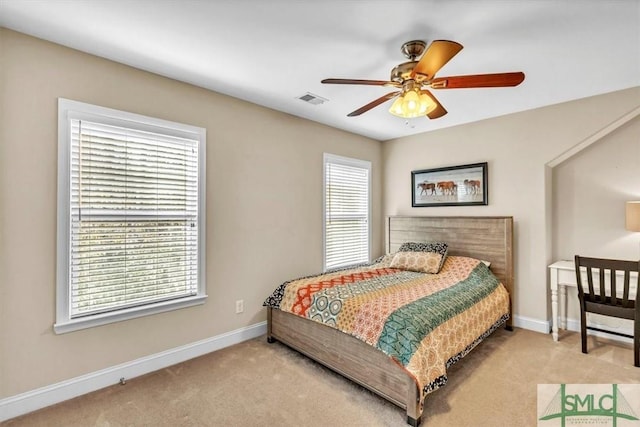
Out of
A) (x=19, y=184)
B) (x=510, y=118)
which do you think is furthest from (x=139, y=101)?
(x=510, y=118)

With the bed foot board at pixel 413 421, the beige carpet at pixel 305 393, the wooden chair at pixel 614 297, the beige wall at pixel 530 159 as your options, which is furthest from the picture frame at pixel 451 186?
the bed foot board at pixel 413 421

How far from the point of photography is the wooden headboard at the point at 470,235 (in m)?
3.46

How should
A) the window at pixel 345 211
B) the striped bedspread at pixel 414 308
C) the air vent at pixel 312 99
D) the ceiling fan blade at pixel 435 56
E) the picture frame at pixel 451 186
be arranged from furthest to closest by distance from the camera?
the window at pixel 345 211, the picture frame at pixel 451 186, the air vent at pixel 312 99, the striped bedspread at pixel 414 308, the ceiling fan blade at pixel 435 56

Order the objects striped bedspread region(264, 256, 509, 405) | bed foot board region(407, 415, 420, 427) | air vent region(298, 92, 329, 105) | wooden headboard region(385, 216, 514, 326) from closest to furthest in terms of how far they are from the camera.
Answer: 1. bed foot board region(407, 415, 420, 427)
2. striped bedspread region(264, 256, 509, 405)
3. air vent region(298, 92, 329, 105)
4. wooden headboard region(385, 216, 514, 326)

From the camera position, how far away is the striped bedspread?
202cm

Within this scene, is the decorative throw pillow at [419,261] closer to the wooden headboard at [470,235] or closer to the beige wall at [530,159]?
the wooden headboard at [470,235]

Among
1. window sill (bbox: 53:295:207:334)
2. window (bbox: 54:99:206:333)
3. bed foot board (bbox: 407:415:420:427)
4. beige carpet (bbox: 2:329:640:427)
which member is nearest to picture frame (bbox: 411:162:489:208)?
beige carpet (bbox: 2:329:640:427)

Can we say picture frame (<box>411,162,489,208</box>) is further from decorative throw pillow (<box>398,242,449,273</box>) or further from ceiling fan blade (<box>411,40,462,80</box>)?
ceiling fan blade (<box>411,40,462,80</box>)

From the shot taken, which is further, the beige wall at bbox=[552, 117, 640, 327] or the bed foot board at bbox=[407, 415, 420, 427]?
the beige wall at bbox=[552, 117, 640, 327]

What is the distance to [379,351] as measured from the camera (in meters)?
2.13

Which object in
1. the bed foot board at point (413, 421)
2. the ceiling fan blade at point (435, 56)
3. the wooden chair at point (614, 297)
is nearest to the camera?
the ceiling fan blade at point (435, 56)

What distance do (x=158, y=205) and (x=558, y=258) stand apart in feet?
13.8

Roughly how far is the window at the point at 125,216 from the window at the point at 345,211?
1.74m

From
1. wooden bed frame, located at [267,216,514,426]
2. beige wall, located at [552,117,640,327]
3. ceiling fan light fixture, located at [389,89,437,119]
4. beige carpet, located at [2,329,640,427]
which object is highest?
ceiling fan light fixture, located at [389,89,437,119]
